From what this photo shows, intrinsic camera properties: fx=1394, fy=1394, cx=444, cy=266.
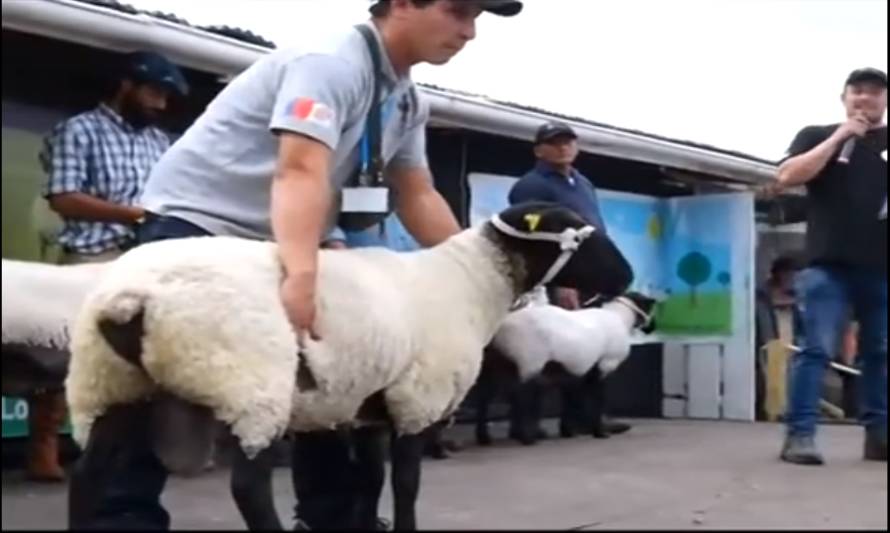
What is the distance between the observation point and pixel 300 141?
190cm

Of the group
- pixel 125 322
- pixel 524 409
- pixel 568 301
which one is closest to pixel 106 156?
pixel 125 322

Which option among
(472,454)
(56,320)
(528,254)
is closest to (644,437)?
(528,254)

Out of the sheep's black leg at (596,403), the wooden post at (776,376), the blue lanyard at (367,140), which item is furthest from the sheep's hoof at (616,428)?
the blue lanyard at (367,140)

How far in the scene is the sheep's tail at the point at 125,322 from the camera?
175 cm

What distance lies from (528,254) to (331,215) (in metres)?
0.69

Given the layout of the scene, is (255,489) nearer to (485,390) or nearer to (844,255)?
(844,255)

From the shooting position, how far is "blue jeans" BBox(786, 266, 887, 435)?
258cm

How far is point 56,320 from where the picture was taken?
156 centimetres

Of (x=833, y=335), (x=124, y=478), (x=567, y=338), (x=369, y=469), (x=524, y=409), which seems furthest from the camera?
(x=567, y=338)

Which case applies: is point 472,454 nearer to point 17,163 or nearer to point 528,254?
point 528,254

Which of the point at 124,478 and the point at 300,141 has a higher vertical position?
the point at 300,141

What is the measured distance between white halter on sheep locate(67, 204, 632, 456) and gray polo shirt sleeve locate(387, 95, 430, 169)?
0.16m

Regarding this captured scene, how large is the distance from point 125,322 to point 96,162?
333 mm

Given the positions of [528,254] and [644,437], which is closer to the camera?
[528,254]
